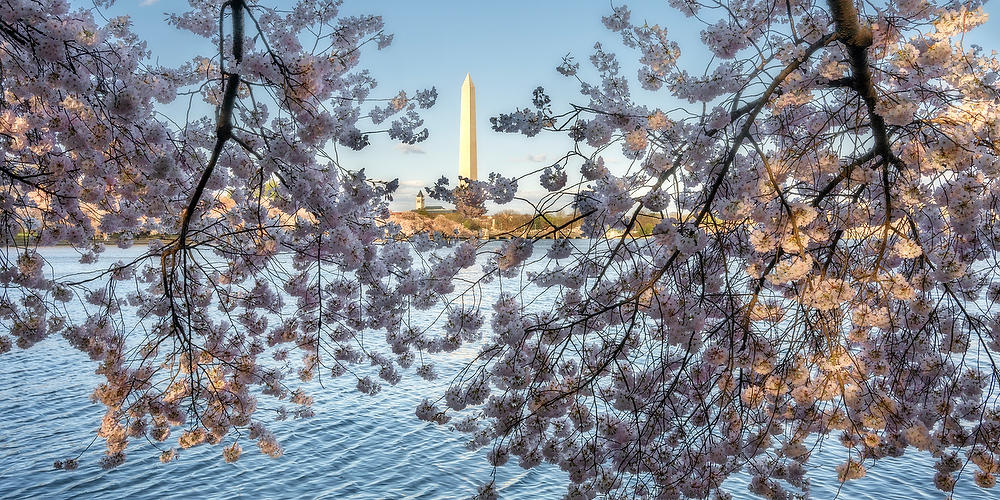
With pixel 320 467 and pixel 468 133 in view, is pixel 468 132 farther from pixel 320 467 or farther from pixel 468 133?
pixel 320 467

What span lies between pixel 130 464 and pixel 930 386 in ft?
26.1

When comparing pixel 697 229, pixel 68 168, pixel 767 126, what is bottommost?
pixel 697 229

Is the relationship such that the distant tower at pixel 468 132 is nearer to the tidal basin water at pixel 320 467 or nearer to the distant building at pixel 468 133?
the distant building at pixel 468 133

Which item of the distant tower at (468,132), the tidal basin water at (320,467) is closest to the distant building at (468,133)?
the distant tower at (468,132)

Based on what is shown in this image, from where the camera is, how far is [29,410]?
31.2ft

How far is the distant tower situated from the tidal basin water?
15730 millimetres

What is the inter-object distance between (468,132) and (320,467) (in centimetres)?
1795

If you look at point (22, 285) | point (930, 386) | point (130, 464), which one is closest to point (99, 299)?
point (22, 285)

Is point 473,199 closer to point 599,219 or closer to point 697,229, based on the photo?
point 599,219

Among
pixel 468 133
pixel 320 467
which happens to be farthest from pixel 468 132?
pixel 320 467

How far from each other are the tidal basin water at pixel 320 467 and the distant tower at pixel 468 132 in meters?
15.7

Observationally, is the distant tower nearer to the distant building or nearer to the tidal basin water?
the distant building

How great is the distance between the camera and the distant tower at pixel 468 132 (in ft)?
78.5

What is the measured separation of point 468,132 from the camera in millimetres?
24344
